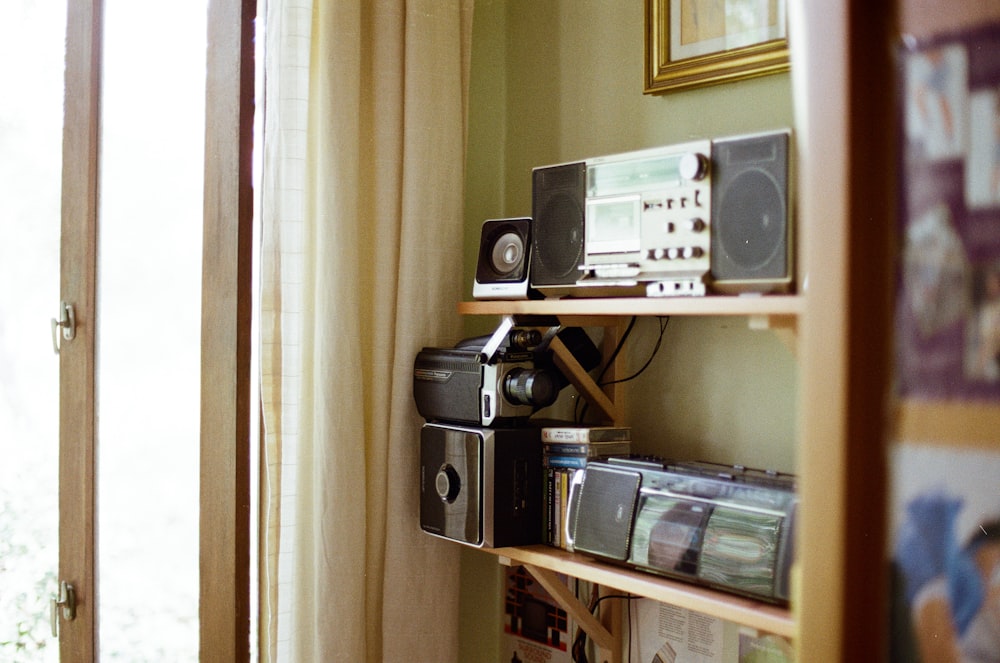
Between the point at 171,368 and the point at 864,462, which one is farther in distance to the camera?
the point at 171,368

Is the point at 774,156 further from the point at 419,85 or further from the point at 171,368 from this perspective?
the point at 171,368

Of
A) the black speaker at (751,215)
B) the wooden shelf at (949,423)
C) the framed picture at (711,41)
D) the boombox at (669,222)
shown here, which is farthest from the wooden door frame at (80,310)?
the wooden shelf at (949,423)

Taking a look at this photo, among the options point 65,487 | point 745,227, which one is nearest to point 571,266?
point 745,227

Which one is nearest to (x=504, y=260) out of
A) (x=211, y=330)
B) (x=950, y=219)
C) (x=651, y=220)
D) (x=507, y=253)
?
(x=507, y=253)

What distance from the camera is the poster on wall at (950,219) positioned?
62 cm

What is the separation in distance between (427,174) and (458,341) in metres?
0.37

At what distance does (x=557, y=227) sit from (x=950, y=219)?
100 cm

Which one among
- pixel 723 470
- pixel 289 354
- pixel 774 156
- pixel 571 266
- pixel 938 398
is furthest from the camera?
pixel 289 354

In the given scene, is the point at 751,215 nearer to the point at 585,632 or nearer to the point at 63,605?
the point at 585,632

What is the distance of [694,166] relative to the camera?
4.44 feet

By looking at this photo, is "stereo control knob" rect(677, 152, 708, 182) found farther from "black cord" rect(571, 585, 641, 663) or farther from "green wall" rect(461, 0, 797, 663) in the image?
"black cord" rect(571, 585, 641, 663)

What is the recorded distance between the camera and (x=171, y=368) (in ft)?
6.17

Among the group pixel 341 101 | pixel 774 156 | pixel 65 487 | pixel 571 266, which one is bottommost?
pixel 65 487

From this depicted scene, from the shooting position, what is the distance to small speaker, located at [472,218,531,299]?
1.68m
